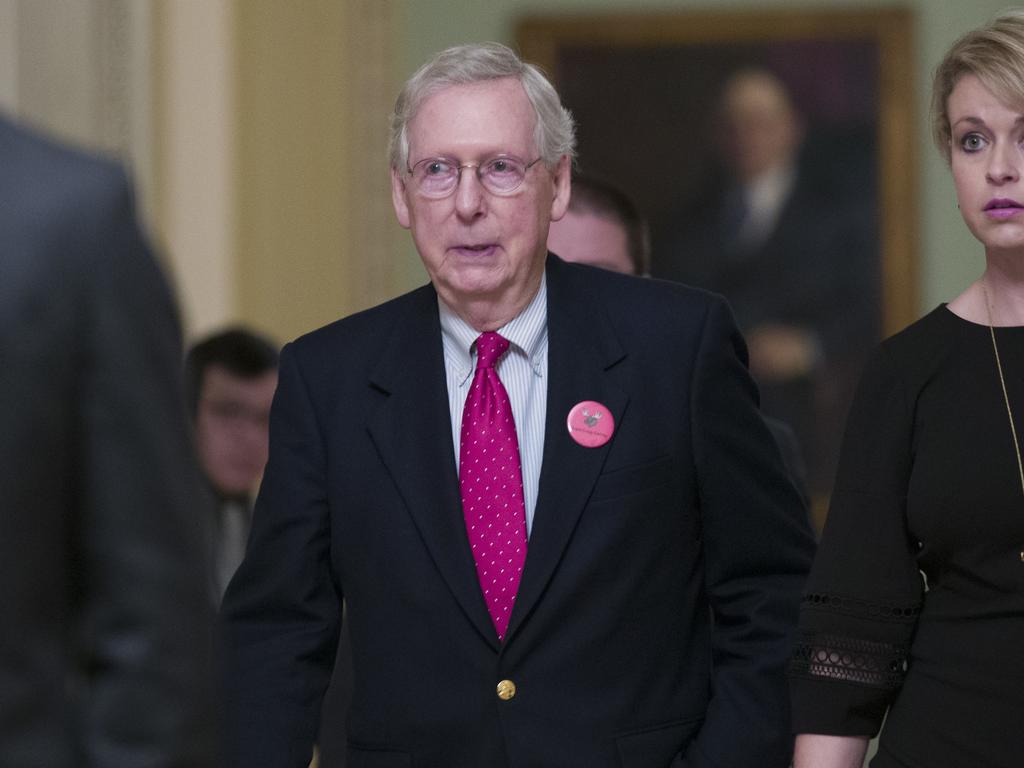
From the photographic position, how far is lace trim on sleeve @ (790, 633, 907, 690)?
10.9ft

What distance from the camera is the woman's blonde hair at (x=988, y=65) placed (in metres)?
3.21

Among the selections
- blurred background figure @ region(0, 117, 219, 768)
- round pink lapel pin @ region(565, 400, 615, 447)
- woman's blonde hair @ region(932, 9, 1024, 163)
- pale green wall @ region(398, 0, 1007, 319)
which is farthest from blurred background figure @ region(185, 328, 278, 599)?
pale green wall @ region(398, 0, 1007, 319)

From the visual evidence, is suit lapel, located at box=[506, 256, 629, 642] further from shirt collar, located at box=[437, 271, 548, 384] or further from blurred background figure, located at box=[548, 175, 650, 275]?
blurred background figure, located at box=[548, 175, 650, 275]

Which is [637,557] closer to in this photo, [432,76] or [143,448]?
[432,76]

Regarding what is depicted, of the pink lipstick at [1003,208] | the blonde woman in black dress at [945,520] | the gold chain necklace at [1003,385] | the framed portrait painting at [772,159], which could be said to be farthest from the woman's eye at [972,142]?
the framed portrait painting at [772,159]

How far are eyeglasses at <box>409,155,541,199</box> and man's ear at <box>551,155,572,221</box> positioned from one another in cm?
13

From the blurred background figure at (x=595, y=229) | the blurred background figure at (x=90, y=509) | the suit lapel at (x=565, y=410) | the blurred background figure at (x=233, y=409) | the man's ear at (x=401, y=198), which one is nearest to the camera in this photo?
the blurred background figure at (x=90, y=509)

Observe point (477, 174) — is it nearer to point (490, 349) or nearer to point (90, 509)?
point (490, 349)

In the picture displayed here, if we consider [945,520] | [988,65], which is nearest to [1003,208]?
[988,65]

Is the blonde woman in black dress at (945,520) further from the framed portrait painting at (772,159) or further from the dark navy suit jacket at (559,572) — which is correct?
the framed portrait painting at (772,159)

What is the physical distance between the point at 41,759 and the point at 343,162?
350 inches

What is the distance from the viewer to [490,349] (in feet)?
11.5

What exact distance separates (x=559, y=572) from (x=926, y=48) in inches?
335

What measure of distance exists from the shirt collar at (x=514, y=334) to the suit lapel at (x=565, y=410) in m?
0.02
